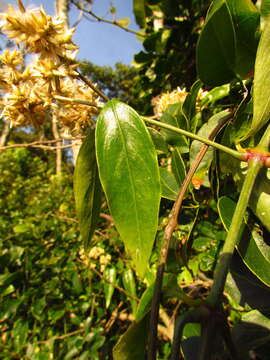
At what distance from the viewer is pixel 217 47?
0.36 m

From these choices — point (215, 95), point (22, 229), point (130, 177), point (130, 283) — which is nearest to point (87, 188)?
point (130, 177)

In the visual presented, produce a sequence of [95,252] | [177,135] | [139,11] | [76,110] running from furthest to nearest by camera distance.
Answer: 1. [139,11]
2. [95,252]
3. [177,135]
4. [76,110]

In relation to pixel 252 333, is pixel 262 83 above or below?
above

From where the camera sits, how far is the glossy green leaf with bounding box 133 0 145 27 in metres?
1.25

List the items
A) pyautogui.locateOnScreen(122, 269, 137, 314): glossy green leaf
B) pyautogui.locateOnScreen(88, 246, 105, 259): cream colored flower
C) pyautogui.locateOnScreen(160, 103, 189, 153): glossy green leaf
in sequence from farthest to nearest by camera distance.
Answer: pyautogui.locateOnScreen(88, 246, 105, 259): cream colored flower < pyautogui.locateOnScreen(122, 269, 137, 314): glossy green leaf < pyautogui.locateOnScreen(160, 103, 189, 153): glossy green leaf

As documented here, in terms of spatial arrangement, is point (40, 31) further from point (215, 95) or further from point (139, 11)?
point (139, 11)

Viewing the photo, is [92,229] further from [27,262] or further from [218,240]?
[27,262]

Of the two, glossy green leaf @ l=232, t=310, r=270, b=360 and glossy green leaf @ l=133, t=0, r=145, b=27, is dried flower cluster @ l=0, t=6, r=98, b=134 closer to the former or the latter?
glossy green leaf @ l=232, t=310, r=270, b=360

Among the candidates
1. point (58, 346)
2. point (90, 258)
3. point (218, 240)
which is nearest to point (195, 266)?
point (218, 240)

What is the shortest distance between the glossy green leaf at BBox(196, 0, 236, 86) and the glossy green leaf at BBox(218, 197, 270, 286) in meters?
0.18

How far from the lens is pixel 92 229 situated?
1.26 feet

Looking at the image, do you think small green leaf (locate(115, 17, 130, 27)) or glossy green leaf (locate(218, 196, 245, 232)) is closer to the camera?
glossy green leaf (locate(218, 196, 245, 232))

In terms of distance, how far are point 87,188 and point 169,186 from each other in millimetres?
161

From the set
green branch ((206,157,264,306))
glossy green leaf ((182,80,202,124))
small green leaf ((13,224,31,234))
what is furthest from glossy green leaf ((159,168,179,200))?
small green leaf ((13,224,31,234))
